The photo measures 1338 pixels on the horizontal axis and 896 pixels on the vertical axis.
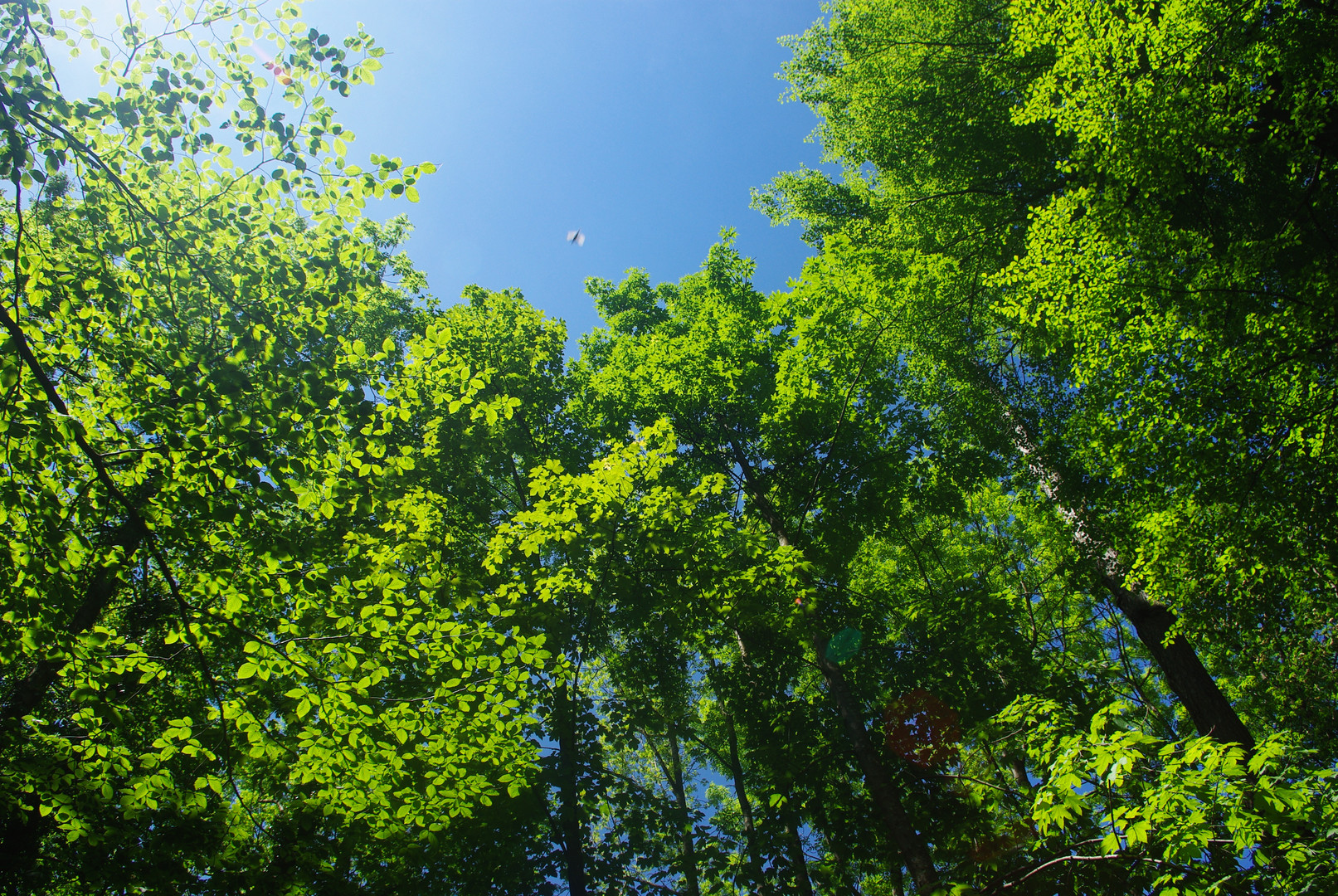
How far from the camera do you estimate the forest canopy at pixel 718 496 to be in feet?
12.6

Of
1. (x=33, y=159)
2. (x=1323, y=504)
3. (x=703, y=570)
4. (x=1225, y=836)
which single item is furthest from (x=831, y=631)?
(x=33, y=159)

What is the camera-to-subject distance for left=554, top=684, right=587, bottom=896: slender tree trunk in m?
7.41

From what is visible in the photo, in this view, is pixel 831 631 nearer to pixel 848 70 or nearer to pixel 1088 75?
pixel 1088 75

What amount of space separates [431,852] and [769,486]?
7.20 meters

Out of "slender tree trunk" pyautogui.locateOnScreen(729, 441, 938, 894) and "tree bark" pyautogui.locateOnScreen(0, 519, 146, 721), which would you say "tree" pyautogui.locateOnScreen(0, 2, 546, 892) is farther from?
"slender tree trunk" pyautogui.locateOnScreen(729, 441, 938, 894)

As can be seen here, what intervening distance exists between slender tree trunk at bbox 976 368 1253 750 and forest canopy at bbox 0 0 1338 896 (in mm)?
57

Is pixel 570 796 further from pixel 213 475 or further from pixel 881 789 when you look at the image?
pixel 213 475

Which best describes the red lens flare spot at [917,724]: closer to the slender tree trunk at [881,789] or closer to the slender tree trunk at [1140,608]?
the slender tree trunk at [881,789]

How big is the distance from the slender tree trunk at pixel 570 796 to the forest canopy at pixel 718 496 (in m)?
0.07

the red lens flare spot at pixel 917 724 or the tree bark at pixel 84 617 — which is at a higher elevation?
the tree bark at pixel 84 617

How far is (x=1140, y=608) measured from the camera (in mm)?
6848

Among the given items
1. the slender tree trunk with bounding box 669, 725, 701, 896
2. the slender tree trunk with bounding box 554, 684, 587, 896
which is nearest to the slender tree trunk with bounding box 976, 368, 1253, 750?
the slender tree trunk with bounding box 669, 725, 701, 896

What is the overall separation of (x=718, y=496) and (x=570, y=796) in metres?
5.38

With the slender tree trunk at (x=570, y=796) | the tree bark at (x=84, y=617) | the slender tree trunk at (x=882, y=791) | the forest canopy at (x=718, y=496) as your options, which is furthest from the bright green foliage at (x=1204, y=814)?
the slender tree trunk at (x=570, y=796)
